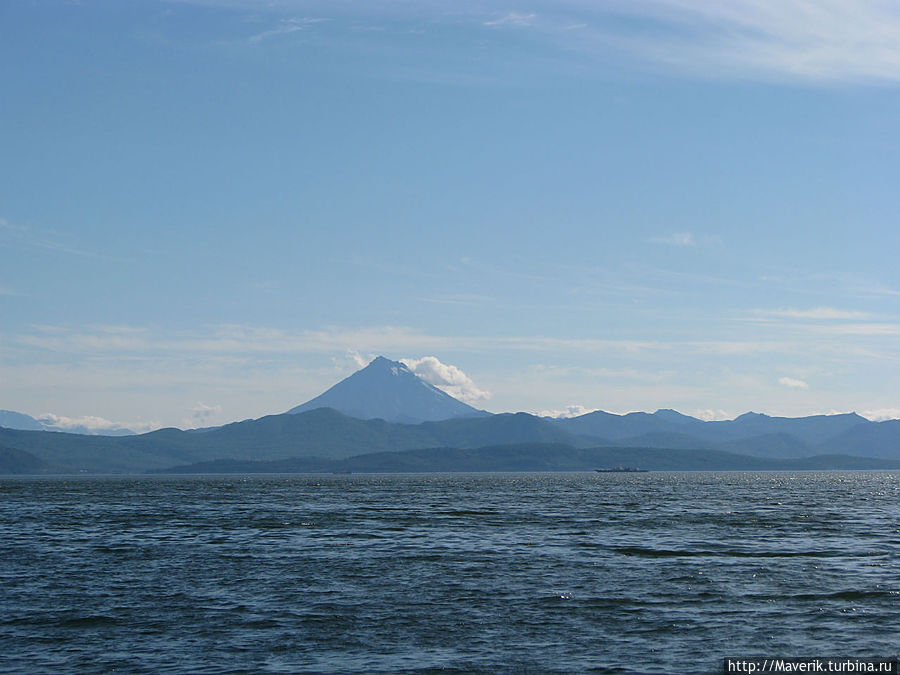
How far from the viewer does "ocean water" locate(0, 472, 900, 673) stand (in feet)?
119

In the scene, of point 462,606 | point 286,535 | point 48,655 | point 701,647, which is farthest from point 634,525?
point 48,655

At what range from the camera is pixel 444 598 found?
1944 inches

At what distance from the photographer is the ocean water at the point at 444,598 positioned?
36.2 m

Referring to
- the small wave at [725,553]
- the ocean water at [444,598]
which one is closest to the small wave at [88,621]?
the ocean water at [444,598]

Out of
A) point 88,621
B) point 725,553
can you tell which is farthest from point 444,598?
point 725,553

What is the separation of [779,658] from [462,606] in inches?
675

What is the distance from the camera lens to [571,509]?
13575 cm

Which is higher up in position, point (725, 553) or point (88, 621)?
point (725, 553)

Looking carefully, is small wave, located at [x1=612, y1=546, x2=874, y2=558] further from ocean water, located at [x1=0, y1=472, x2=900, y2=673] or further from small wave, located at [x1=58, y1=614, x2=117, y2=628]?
small wave, located at [x1=58, y1=614, x2=117, y2=628]

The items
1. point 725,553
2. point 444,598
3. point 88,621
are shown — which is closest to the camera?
point 88,621

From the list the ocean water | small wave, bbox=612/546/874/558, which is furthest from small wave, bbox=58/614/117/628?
small wave, bbox=612/546/874/558

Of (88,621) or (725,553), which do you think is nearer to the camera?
(88,621)

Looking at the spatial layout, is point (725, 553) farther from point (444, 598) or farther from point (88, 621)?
point (88, 621)

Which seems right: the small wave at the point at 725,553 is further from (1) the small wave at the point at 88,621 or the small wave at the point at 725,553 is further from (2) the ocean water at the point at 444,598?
(1) the small wave at the point at 88,621
